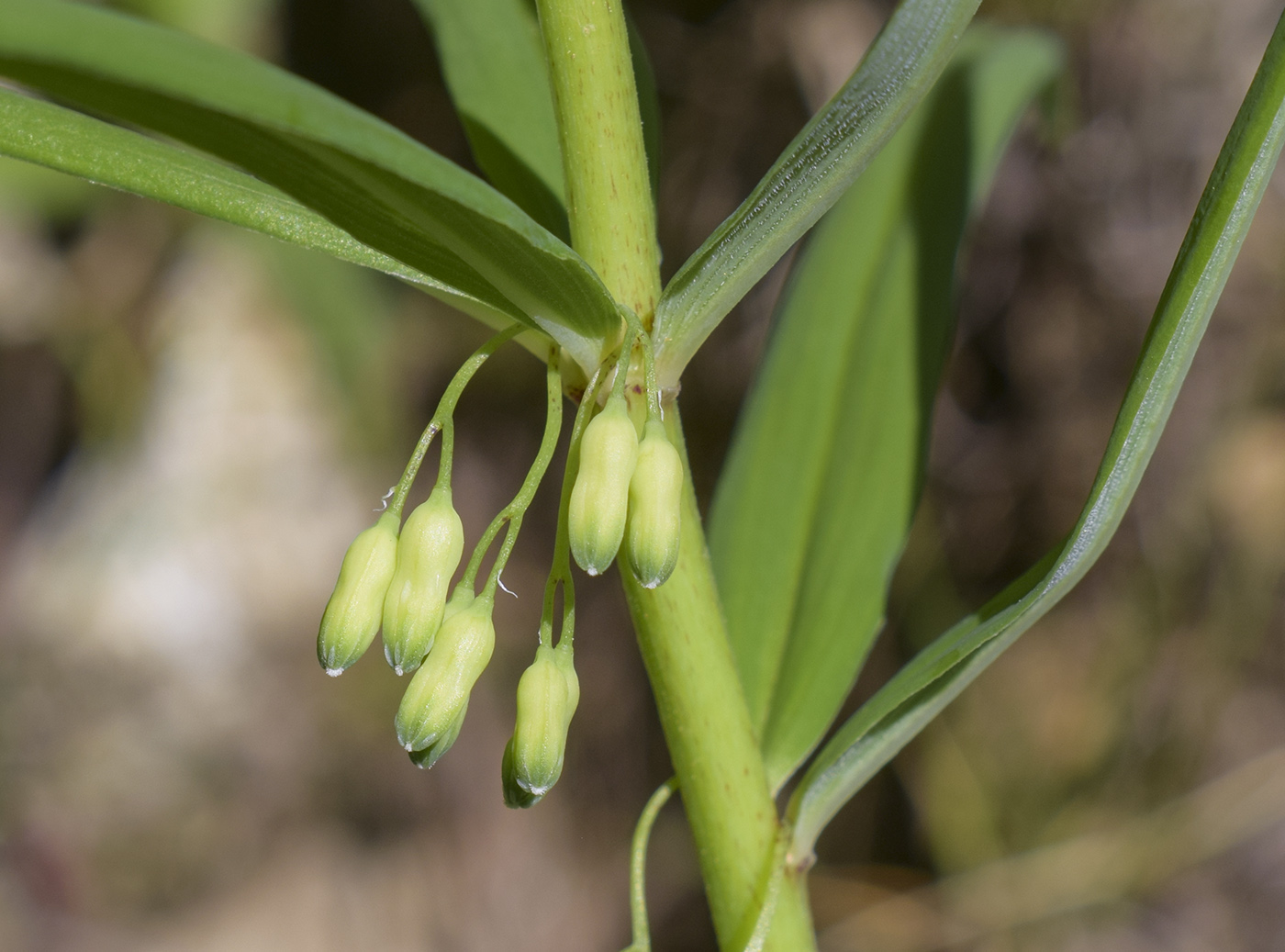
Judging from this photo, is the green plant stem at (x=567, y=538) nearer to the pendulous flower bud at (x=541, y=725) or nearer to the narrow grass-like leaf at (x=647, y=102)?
the pendulous flower bud at (x=541, y=725)

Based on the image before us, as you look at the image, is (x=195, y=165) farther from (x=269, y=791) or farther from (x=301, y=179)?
(x=269, y=791)

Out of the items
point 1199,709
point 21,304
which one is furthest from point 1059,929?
point 21,304

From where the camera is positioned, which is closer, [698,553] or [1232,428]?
[698,553]

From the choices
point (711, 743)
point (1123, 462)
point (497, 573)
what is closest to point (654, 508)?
point (497, 573)

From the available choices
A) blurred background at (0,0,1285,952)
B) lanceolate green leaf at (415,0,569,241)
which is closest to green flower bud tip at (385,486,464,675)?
lanceolate green leaf at (415,0,569,241)

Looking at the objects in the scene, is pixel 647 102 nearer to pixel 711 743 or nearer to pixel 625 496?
pixel 625 496
